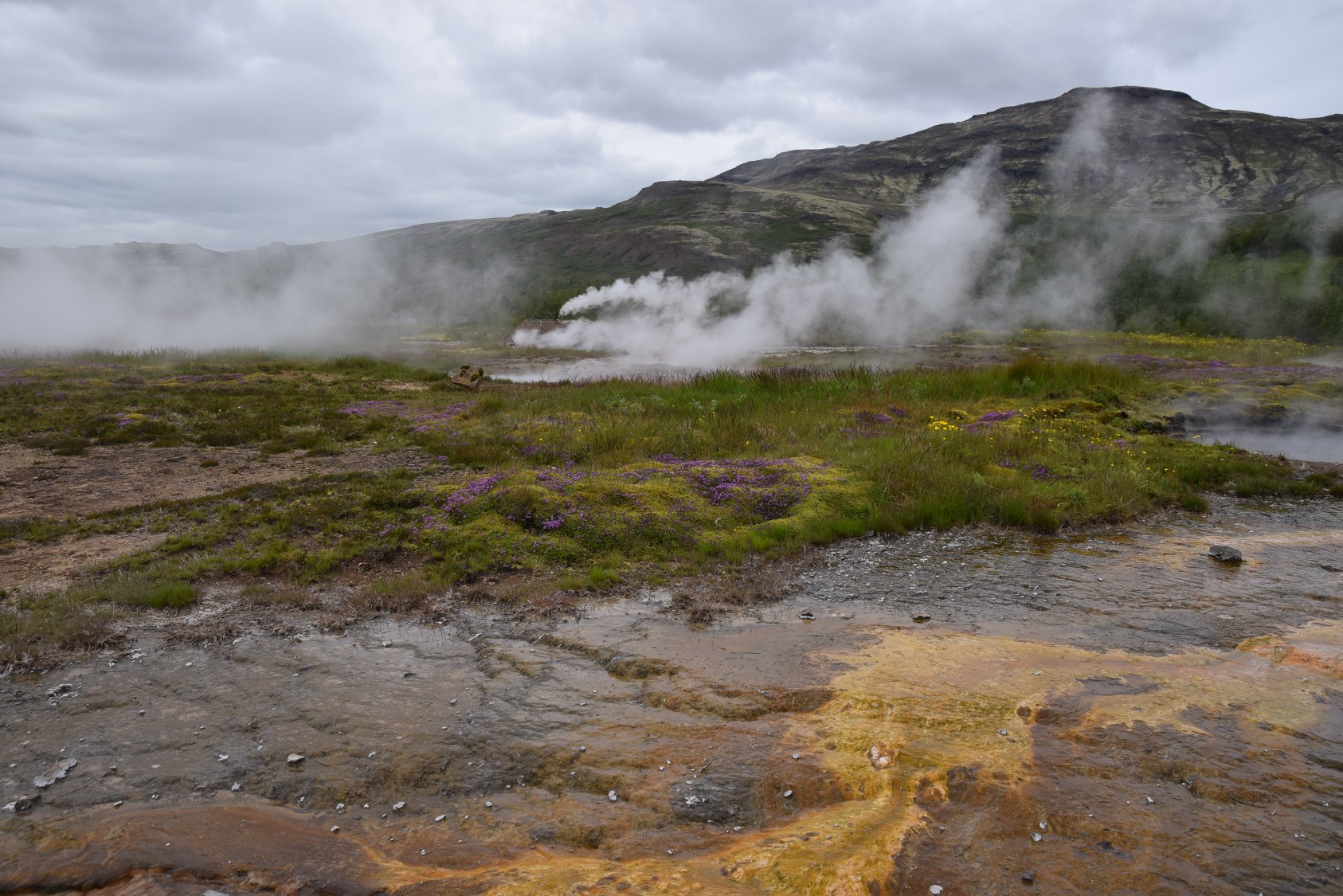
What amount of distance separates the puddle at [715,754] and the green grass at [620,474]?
177 cm

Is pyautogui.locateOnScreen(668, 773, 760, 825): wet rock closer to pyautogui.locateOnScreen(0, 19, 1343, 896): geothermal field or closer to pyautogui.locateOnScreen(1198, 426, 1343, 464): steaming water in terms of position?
pyautogui.locateOnScreen(0, 19, 1343, 896): geothermal field

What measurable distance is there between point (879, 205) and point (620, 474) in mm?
115803

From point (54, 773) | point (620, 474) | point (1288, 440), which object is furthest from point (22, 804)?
point (1288, 440)

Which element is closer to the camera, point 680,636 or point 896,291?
point 680,636

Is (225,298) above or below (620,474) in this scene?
above

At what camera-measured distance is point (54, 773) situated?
4.84 metres

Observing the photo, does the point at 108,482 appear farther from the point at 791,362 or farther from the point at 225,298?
the point at 225,298

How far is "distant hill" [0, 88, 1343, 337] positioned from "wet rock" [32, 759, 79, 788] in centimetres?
6355

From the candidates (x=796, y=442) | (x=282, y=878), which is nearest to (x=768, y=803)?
(x=282, y=878)

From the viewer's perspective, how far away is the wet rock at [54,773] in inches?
186

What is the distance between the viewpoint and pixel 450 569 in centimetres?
877

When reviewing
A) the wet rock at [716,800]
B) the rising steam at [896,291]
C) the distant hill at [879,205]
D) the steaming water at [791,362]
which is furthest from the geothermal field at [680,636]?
the distant hill at [879,205]

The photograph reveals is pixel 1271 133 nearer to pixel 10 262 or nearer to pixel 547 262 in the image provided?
pixel 547 262

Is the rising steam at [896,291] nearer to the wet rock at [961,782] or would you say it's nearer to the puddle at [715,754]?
the puddle at [715,754]
